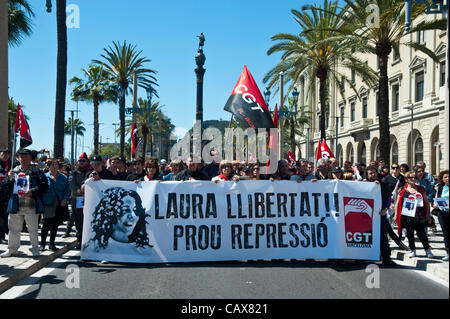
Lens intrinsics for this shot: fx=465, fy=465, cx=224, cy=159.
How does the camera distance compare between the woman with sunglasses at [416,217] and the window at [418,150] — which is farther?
the window at [418,150]

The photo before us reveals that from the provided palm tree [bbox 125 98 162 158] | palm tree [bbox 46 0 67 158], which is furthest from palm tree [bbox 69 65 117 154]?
palm tree [bbox 46 0 67 158]

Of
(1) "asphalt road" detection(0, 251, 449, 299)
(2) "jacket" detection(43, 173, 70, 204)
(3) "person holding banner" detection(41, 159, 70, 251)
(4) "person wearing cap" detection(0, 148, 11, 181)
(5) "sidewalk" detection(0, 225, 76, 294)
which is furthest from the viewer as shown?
(2) "jacket" detection(43, 173, 70, 204)

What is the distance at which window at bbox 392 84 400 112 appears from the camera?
128 feet

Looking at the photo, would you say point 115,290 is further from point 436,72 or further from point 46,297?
point 436,72

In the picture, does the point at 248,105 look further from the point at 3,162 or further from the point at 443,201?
the point at 3,162

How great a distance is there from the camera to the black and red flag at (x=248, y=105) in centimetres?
1031

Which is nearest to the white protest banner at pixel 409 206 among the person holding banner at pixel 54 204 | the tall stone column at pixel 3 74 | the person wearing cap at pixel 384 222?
the person wearing cap at pixel 384 222

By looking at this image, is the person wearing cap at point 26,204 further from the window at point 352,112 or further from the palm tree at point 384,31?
the window at point 352,112

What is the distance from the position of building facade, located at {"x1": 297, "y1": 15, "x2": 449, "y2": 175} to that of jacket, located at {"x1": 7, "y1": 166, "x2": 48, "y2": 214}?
19.6m

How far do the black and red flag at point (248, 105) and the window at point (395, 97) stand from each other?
31.4 m

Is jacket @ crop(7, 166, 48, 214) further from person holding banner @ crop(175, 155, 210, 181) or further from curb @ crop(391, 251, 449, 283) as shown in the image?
curb @ crop(391, 251, 449, 283)

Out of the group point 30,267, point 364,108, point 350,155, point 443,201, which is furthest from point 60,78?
point 350,155

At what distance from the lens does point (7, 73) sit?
12039mm
